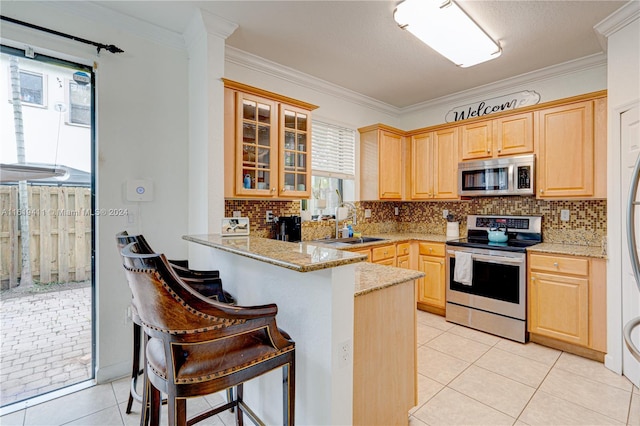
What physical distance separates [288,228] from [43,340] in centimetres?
215

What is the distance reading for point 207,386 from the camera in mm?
1142

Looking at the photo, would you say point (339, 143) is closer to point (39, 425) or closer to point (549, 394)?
point (549, 394)

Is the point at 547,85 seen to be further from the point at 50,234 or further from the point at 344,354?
the point at 50,234

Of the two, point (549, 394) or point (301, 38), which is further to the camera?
point (301, 38)

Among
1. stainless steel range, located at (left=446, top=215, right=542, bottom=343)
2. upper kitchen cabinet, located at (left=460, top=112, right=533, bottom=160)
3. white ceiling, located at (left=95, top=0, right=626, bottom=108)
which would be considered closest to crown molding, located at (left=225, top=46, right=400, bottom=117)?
white ceiling, located at (left=95, top=0, right=626, bottom=108)

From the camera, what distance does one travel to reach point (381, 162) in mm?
4078

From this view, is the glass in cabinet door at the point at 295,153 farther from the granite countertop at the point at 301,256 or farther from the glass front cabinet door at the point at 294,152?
the granite countertop at the point at 301,256

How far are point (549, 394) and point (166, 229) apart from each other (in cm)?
317

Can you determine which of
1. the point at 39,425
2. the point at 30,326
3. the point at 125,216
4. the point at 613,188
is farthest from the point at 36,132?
the point at 613,188

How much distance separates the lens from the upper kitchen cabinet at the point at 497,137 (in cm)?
333

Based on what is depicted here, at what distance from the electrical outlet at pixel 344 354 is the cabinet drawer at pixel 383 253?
7.08 ft

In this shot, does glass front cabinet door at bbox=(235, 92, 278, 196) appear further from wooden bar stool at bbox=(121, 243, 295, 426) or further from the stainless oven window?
the stainless oven window

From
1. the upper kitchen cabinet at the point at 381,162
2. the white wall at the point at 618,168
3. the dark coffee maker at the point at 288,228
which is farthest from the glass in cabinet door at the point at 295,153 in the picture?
the white wall at the point at 618,168

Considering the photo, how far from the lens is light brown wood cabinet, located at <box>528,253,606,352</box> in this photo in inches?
104
